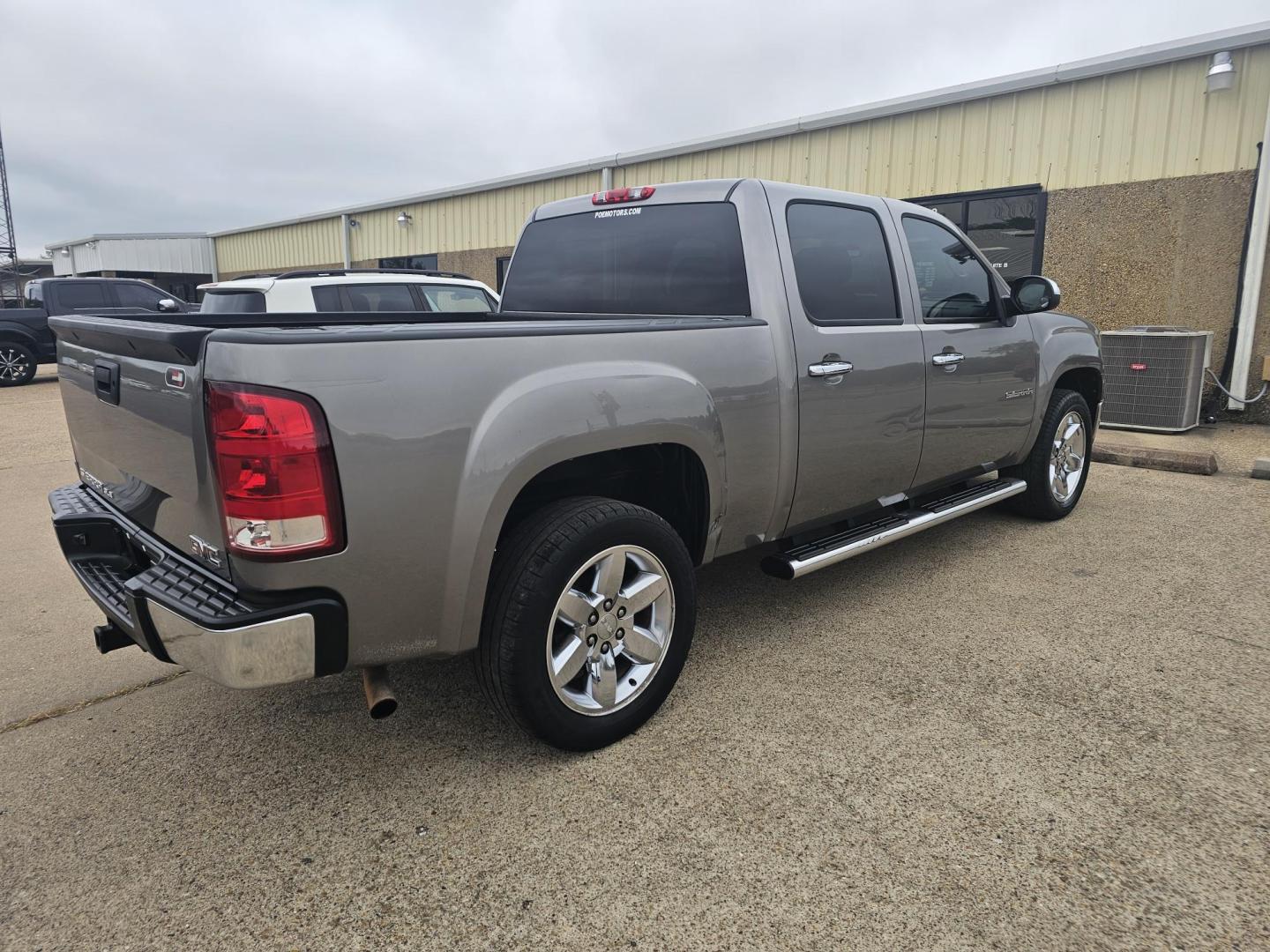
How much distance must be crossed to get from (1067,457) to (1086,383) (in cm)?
53

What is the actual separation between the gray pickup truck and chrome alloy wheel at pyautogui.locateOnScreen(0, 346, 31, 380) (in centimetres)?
1408

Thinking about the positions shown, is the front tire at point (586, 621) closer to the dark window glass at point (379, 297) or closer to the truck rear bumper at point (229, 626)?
the truck rear bumper at point (229, 626)

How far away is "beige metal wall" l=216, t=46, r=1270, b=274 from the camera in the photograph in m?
7.88

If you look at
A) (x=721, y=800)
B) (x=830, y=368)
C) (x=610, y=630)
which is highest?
(x=830, y=368)

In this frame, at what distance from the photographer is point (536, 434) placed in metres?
2.32

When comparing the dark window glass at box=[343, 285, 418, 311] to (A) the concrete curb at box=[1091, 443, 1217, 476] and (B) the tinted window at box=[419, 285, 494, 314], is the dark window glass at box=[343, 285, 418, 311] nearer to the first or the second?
(B) the tinted window at box=[419, 285, 494, 314]

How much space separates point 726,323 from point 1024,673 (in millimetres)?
1766

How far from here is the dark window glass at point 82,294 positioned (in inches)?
554

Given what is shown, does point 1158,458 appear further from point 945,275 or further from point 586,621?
point 586,621

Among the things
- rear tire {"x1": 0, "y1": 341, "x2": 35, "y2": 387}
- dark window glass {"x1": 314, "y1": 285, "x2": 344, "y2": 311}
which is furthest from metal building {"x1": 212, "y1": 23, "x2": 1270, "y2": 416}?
rear tire {"x1": 0, "y1": 341, "x2": 35, "y2": 387}

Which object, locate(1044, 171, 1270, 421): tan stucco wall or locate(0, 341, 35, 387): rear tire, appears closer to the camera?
locate(1044, 171, 1270, 421): tan stucco wall

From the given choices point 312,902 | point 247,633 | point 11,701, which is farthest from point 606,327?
point 11,701

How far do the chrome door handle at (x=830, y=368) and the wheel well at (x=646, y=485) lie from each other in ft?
2.12

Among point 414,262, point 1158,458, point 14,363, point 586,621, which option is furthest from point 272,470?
point 414,262
